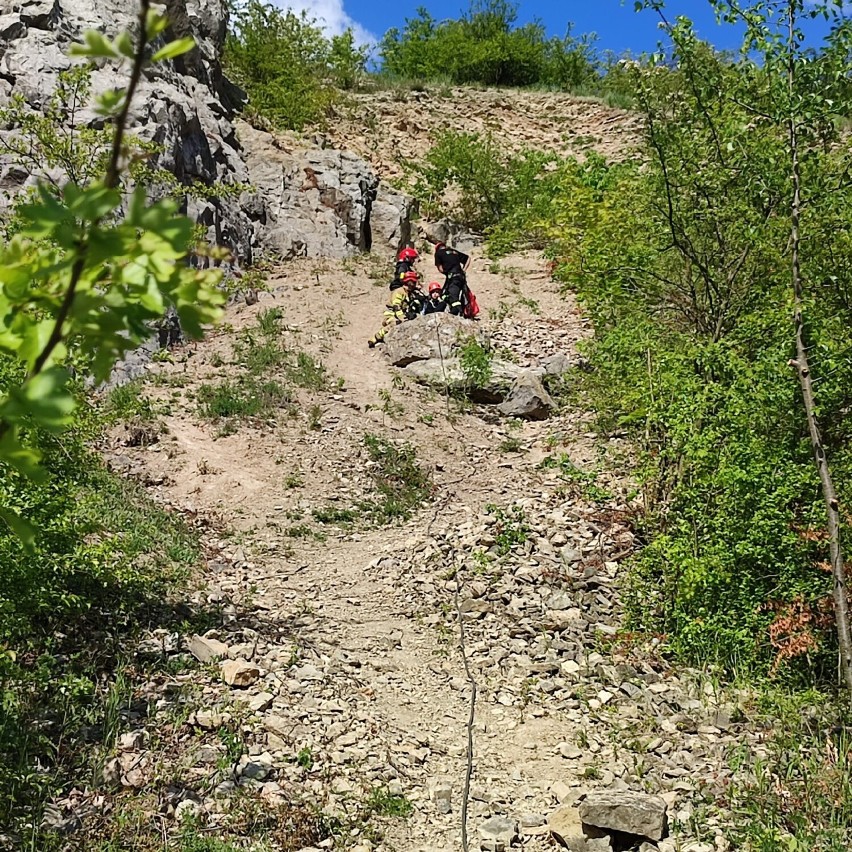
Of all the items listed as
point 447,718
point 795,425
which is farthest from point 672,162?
point 447,718

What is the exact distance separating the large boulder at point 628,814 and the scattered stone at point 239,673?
2.00 m

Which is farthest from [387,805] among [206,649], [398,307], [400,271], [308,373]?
[400,271]

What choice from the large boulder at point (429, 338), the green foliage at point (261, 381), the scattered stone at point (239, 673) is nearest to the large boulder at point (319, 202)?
the green foliage at point (261, 381)

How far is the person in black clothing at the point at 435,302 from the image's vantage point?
12.1 m

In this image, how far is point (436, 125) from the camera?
22.6 meters

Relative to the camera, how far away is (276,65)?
735 inches

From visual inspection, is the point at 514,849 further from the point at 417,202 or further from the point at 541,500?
the point at 417,202

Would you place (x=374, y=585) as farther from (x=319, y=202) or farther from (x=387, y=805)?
(x=319, y=202)

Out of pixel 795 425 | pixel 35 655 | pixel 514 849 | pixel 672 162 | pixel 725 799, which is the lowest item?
pixel 514 849

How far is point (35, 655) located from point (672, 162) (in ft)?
16.8

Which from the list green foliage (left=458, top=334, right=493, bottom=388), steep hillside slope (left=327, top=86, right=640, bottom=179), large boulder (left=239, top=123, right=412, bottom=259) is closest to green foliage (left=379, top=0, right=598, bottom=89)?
steep hillside slope (left=327, top=86, right=640, bottom=179)

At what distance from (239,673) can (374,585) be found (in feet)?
6.37

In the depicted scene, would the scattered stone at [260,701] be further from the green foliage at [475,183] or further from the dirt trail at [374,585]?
the green foliage at [475,183]

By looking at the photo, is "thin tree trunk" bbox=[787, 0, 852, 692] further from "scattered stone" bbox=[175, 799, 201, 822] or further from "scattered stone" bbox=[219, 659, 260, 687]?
"scattered stone" bbox=[219, 659, 260, 687]
